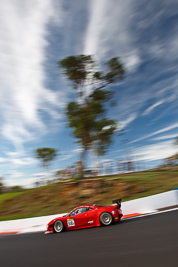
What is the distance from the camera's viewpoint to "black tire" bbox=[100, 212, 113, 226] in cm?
779

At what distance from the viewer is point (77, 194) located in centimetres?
1788

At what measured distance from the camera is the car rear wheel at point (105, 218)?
7800 mm

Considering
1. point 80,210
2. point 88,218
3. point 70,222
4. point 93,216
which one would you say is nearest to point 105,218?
point 93,216

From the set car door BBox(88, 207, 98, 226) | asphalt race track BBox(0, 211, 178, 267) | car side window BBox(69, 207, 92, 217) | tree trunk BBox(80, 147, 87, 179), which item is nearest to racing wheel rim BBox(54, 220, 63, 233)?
car side window BBox(69, 207, 92, 217)

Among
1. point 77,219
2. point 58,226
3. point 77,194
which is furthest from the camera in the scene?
point 77,194

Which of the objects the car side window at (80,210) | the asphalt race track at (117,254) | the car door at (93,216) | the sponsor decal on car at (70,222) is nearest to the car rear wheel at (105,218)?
the car door at (93,216)

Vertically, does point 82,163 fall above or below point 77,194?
above

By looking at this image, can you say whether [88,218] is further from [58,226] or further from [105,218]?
[58,226]

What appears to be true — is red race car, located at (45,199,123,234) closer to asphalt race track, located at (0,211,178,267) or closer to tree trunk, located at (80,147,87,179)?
asphalt race track, located at (0,211,178,267)

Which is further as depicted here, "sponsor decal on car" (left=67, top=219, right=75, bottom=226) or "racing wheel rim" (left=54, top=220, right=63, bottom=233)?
"racing wheel rim" (left=54, top=220, right=63, bottom=233)

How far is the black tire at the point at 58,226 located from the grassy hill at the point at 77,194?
7.50 metres

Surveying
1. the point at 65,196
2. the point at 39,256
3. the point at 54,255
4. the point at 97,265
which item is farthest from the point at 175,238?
the point at 65,196

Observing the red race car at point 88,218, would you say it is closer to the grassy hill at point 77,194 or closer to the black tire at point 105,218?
the black tire at point 105,218

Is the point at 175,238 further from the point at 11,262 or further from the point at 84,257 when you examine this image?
the point at 11,262
